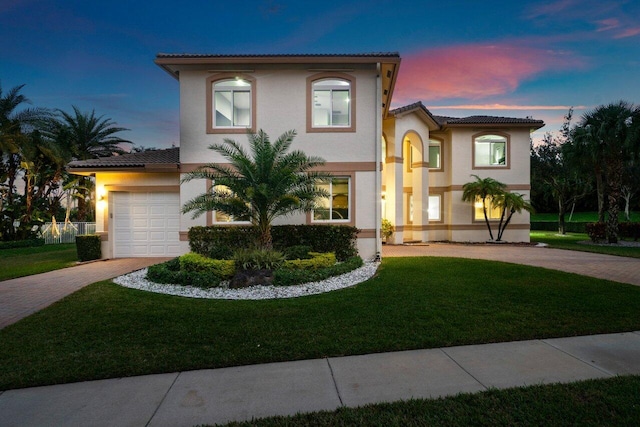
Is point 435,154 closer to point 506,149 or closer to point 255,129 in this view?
point 506,149

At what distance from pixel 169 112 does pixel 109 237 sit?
1579 centimetres

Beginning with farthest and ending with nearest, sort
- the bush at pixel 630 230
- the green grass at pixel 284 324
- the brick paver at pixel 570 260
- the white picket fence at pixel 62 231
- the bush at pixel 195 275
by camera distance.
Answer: the white picket fence at pixel 62 231, the bush at pixel 630 230, the brick paver at pixel 570 260, the bush at pixel 195 275, the green grass at pixel 284 324

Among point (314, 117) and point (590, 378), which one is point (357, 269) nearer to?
point (314, 117)

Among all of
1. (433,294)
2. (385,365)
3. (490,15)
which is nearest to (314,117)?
(433,294)

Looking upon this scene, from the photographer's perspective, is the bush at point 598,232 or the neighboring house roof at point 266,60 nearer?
the neighboring house roof at point 266,60

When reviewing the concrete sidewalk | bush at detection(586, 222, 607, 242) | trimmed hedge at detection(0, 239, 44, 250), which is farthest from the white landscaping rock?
bush at detection(586, 222, 607, 242)

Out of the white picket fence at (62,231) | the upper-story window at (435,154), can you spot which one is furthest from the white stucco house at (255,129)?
the white picket fence at (62,231)

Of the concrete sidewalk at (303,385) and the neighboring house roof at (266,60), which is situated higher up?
the neighboring house roof at (266,60)

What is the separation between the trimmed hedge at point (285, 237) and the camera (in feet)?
36.5

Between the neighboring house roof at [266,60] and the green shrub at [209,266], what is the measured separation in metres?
7.11

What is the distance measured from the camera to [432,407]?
3123 mm

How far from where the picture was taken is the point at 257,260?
8852 millimetres

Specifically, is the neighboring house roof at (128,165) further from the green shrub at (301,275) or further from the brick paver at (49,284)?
the green shrub at (301,275)

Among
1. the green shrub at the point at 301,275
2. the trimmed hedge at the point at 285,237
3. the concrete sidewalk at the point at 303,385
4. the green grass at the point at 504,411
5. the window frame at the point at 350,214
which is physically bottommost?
the concrete sidewalk at the point at 303,385
